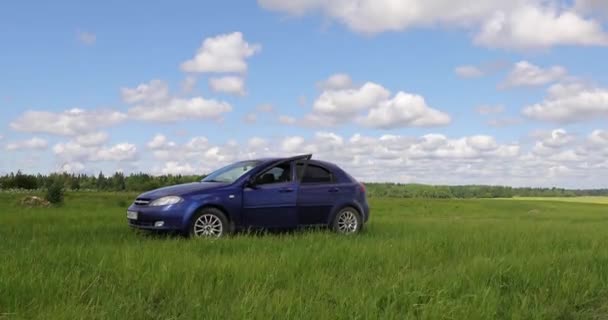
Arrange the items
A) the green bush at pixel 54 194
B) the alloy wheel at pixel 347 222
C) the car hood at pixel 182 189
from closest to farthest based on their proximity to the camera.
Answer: the car hood at pixel 182 189
the alloy wheel at pixel 347 222
the green bush at pixel 54 194

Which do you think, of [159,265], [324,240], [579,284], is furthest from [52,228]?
[579,284]

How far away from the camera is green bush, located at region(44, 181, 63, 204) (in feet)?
88.1

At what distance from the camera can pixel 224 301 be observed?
601 centimetres

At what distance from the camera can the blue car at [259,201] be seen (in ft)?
38.1

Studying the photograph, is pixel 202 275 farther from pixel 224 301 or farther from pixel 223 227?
pixel 223 227

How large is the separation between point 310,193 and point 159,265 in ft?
19.2

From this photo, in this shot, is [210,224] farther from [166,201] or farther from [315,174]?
[315,174]

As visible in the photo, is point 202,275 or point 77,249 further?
point 77,249

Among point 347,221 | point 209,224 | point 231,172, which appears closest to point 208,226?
point 209,224

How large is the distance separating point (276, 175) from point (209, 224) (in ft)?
5.76

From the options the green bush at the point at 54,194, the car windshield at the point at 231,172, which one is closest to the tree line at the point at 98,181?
the green bush at the point at 54,194

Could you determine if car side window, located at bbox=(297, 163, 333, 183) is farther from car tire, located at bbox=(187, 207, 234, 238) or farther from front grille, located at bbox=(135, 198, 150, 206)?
front grille, located at bbox=(135, 198, 150, 206)

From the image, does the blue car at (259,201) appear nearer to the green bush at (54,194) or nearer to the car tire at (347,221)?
the car tire at (347,221)

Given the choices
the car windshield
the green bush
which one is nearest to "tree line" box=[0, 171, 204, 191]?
the green bush
